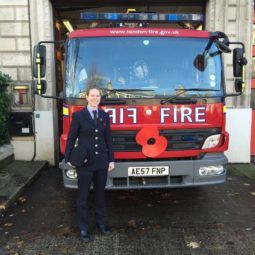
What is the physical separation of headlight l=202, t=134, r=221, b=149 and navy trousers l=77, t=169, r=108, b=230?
1.52 meters

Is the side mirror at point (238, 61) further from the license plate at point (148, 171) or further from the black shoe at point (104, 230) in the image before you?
the black shoe at point (104, 230)

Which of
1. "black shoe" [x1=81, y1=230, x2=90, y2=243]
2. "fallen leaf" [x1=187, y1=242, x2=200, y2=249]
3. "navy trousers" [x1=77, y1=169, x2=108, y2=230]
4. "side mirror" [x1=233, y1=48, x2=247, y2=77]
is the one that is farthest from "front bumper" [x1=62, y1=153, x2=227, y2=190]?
"side mirror" [x1=233, y1=48, x2=247, y2=77]

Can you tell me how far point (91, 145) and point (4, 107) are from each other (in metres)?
4.39

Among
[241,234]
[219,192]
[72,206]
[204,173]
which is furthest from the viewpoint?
[219,192]

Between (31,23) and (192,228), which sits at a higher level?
(31,23)

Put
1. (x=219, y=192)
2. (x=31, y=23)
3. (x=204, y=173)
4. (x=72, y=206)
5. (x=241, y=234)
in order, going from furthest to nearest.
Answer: (x=31, y=23) → (x=219, y=192) → (x=72, y=206) → (x=204, y=173) → (x=241, y=234)

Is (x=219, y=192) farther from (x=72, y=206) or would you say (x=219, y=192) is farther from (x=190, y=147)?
(x=72, y=206)

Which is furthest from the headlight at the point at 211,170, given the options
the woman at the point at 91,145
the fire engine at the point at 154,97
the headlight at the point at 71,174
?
the headlight at the point at 71,174

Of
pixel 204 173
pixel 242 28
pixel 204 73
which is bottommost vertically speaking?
pixel 204 173

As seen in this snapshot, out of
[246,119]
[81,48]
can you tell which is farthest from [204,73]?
[246,119]

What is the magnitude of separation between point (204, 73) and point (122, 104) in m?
1.27

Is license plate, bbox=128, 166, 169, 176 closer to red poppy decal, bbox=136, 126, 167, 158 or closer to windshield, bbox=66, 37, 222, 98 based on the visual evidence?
red poppy decal, bbox=136, 126, 167, 158

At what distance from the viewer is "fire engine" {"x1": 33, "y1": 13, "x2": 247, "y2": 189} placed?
4.86 meters

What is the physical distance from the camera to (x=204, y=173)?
16.4 feet
